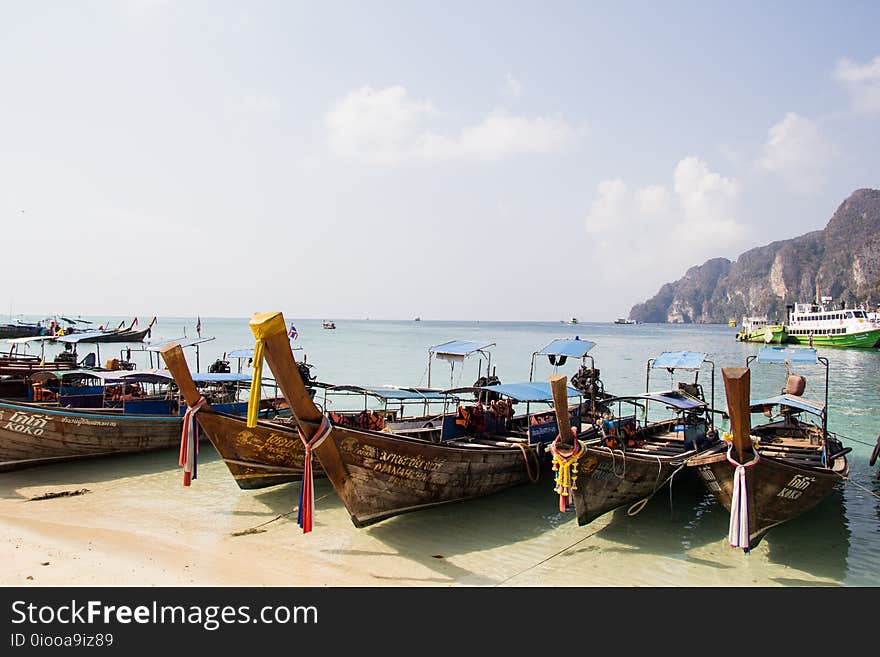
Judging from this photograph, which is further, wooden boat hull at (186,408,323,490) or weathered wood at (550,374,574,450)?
wooden boat hull at (186,408,323,490)

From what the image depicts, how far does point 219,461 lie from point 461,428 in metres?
6.66

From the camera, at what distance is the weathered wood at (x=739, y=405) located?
6.74 metres

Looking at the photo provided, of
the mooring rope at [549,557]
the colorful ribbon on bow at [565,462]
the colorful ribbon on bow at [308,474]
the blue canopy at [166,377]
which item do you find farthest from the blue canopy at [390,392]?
the colorful ribbon on bow at [565,462]

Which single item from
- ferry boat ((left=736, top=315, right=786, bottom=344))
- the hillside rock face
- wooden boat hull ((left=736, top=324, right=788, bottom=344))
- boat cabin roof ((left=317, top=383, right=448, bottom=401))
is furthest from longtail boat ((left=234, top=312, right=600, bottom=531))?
the hillside rock face

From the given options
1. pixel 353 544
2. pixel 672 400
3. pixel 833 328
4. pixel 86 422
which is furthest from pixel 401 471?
pixel 833 328

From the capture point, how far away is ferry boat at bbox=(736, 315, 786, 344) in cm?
7075

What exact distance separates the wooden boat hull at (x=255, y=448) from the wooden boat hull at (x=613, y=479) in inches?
208

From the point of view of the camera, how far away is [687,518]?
10.6 metres

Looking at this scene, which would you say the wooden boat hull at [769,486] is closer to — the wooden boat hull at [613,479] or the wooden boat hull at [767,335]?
the wooden boat hull at [613,479]

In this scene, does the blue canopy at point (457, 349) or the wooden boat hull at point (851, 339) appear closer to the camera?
the blue canopy at point (457, 349)

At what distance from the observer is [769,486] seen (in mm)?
8445

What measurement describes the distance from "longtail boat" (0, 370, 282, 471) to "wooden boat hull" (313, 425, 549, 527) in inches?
293

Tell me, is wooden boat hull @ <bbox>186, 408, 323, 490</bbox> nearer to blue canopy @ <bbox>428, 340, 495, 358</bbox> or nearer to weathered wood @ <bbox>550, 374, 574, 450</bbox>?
weathered wood @ <bbox>550, 374, 574, 450</bbox>
